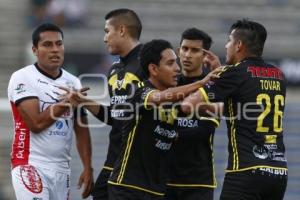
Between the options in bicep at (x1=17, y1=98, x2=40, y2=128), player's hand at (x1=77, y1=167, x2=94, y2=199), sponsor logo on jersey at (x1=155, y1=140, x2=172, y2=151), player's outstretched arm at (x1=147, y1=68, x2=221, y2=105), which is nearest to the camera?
player's outstretched arm at (x1=147, y1=68, x2=221, y2=105)

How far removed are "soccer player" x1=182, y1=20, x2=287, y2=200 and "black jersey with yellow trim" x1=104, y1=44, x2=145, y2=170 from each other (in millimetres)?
948

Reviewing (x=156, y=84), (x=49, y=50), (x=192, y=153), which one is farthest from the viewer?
(x=49, y=50)

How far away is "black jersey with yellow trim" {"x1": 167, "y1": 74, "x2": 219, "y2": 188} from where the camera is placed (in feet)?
28.8

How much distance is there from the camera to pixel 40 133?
8.86m

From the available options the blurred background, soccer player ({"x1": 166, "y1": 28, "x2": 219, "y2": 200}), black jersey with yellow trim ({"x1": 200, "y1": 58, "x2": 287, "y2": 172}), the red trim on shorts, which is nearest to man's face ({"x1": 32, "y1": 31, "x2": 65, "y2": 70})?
the red trim on shorts

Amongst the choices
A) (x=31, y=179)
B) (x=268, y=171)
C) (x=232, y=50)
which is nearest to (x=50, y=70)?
(x=31, y=179)

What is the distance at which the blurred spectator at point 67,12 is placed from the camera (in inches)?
771

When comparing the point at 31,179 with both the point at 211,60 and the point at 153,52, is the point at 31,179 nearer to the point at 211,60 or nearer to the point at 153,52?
the point at 153,52

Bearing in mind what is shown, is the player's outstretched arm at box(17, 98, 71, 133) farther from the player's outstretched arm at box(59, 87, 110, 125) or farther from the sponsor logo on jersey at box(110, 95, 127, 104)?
the sponsor logo on jersey at box(110, 95, 127, 104)

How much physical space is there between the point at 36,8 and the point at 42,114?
36.5ft

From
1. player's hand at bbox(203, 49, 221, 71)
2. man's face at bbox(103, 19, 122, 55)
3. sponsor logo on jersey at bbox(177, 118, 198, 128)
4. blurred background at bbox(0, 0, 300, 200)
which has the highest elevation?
blurred background at bbox(0, 0, 300, 200)

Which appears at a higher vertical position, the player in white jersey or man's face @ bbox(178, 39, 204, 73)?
man's face @ bbox(178, 39, 204, 73)

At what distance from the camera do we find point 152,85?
26.5 feet

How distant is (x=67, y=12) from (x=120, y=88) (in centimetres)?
1119
